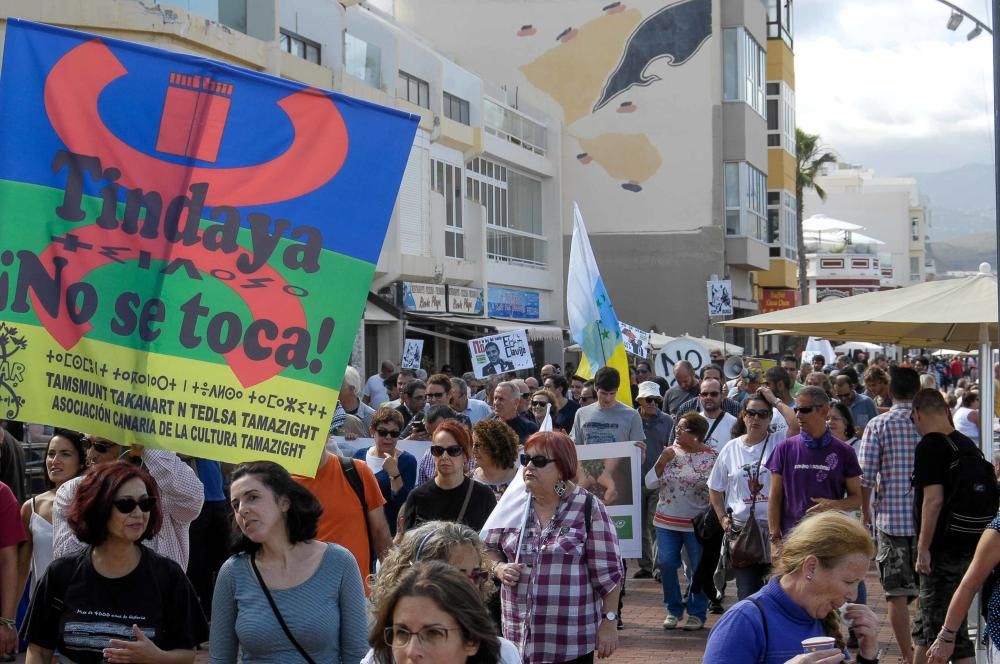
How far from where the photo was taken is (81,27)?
75.0ft

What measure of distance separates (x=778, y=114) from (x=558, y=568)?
50.2 metres

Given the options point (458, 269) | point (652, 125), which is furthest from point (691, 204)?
point (458, 269)

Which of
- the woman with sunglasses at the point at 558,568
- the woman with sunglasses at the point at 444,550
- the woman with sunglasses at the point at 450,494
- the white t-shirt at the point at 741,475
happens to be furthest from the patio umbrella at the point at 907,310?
the woman with sunglasses at the point at 444,550

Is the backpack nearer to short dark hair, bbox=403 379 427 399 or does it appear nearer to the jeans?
the jeans

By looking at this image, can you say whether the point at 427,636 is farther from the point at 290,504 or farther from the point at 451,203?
the point at 451,203

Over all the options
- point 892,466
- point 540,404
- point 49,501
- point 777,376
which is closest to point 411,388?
point 540,404

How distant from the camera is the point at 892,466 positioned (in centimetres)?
945

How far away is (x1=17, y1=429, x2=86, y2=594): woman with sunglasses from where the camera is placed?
6.96m

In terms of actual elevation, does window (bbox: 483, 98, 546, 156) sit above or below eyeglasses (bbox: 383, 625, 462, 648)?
above

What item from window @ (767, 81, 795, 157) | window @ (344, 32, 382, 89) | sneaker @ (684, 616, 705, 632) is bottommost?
sneaker @ (684, 616, 705, 632)

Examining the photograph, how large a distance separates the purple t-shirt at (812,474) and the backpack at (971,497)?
→ 1117 millimetres

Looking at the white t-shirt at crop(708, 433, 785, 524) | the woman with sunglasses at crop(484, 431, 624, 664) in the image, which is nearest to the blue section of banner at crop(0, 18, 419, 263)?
the woman with sunglasses at crop(484, 431, 624, 664)

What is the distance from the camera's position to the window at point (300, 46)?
1121 inches

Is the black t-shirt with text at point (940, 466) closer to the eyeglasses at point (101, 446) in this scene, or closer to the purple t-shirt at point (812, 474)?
the purple t-shirt at point (812, 474)
